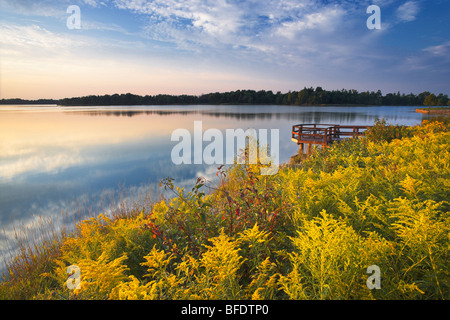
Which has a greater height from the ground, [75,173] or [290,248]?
[290,248]

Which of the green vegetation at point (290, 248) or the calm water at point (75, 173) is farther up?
the green vegetation at point (290, 248)

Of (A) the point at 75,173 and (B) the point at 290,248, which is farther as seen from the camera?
(A) the point at 75,173

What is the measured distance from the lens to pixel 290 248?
312 centimetres

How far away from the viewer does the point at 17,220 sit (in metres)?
10.5

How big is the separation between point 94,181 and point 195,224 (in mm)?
14361

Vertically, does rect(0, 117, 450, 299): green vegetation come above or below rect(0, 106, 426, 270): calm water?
above

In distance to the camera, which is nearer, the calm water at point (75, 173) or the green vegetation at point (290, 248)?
the green vegetation at point (290, 248)

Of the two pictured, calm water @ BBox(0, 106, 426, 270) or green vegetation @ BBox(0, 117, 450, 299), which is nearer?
green vegetation @ BBox(0, 117, 450, 299)

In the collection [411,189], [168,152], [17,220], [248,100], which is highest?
[248,100]

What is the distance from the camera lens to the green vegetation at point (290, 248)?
2.17m

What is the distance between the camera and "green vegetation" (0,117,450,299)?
2.17 m
